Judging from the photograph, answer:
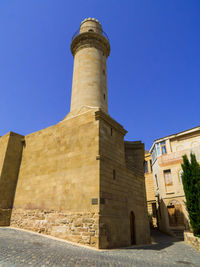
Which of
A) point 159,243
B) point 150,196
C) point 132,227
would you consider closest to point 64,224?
point 132,227

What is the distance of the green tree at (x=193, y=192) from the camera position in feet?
39.5

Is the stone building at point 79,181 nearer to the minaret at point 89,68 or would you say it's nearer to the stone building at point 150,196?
the minaret at point 89,68

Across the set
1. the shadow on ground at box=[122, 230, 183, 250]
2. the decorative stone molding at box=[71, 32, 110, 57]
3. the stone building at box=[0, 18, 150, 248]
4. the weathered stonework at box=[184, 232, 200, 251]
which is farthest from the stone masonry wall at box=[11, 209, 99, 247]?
the decorative stone molding at box=[71, 32, 110, 57]

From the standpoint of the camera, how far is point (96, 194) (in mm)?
8906

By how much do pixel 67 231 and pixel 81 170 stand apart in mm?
2998

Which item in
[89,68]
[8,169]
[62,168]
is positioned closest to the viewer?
[62,168]

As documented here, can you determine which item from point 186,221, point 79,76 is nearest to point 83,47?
point 79,76

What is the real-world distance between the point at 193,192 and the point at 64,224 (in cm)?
882

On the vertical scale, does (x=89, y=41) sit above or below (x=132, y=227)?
above

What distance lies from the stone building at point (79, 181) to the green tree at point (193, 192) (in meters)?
3.01

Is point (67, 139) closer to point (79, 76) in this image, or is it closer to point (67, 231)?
point (67, 231)

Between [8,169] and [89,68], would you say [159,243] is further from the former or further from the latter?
[89,68]

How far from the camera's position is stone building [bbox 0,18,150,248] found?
356 inches

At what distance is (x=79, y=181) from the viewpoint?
9805 millimetres
